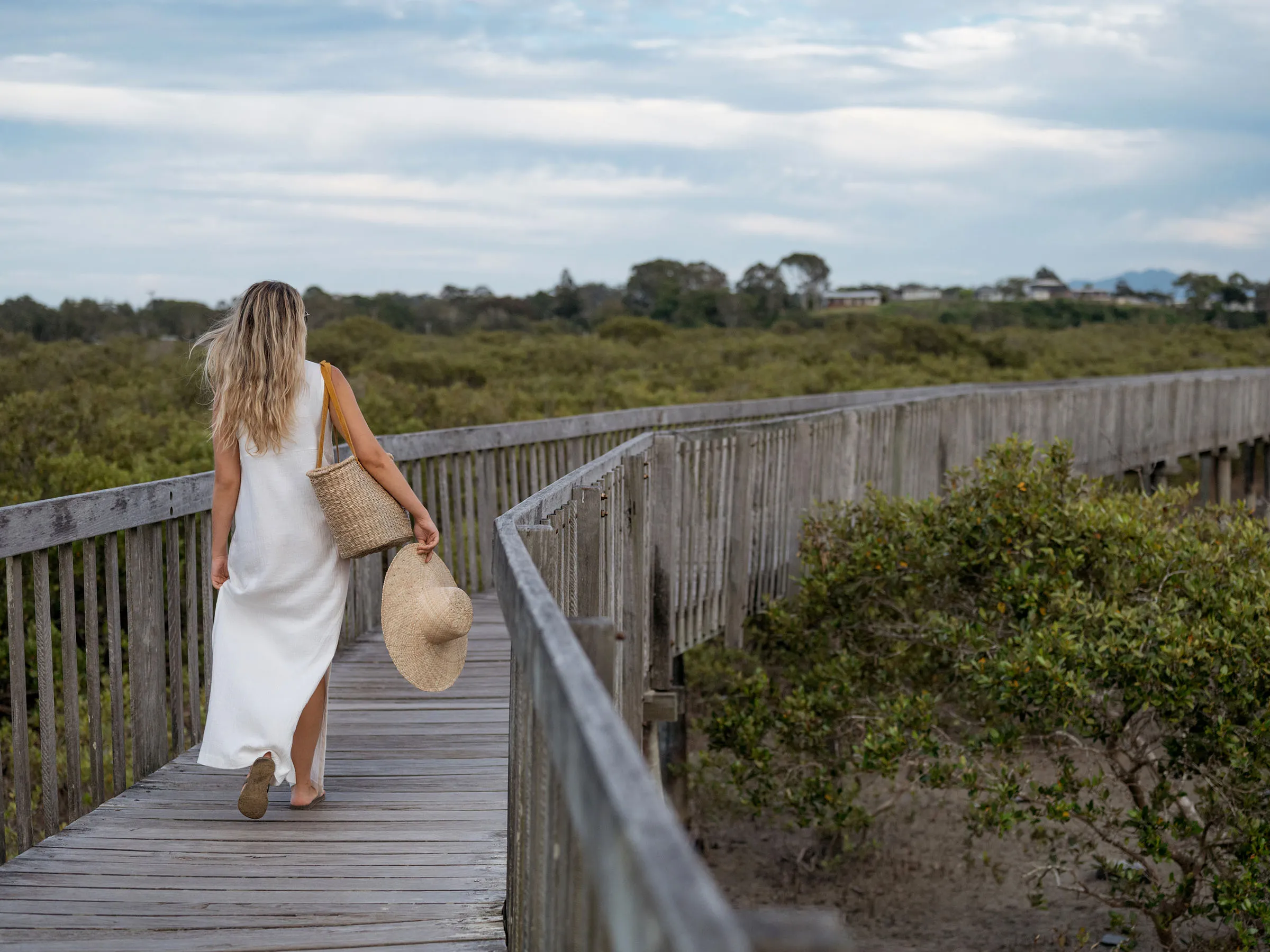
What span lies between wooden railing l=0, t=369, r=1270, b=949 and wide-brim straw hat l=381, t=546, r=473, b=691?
43cm

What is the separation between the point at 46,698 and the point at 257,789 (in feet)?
2.21

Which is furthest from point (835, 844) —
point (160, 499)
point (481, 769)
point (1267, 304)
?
point (1267, 304)

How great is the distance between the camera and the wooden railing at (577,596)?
4.74ft

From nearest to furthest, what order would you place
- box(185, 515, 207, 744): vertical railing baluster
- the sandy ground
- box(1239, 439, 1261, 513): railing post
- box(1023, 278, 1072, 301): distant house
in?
box(185, 515, 207, 744): vertical railing baluster, the sandy ground, box(1239, 439, 1261, 513): railing post, box(1023, 278, 1072, 301): distant house

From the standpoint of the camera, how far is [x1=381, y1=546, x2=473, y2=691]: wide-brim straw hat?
424cm

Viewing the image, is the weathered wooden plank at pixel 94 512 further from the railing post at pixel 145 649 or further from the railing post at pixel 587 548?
the railing post at pixel 587 548

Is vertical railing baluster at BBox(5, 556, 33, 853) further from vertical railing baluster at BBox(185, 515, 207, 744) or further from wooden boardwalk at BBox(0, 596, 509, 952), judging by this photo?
vertical railing baluster at BBox(185, 515, 207, 744)

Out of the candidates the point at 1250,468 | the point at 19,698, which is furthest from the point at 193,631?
the point at 1250,468

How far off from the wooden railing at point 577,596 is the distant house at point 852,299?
3227 inches

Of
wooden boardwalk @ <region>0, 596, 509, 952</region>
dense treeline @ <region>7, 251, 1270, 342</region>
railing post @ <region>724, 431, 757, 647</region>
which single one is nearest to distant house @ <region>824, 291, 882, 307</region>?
dense treeline @ <region>7, 251, 1270, 342</region>

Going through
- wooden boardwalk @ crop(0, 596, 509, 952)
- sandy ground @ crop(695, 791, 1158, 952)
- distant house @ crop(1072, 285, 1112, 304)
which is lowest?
sandy ground @ crop(695, 791, 1158, 952)

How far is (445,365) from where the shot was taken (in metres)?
30.8

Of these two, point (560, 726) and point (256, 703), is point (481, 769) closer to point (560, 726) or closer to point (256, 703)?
point (256, 703)

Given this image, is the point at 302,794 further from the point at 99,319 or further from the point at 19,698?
the point at 99,319
